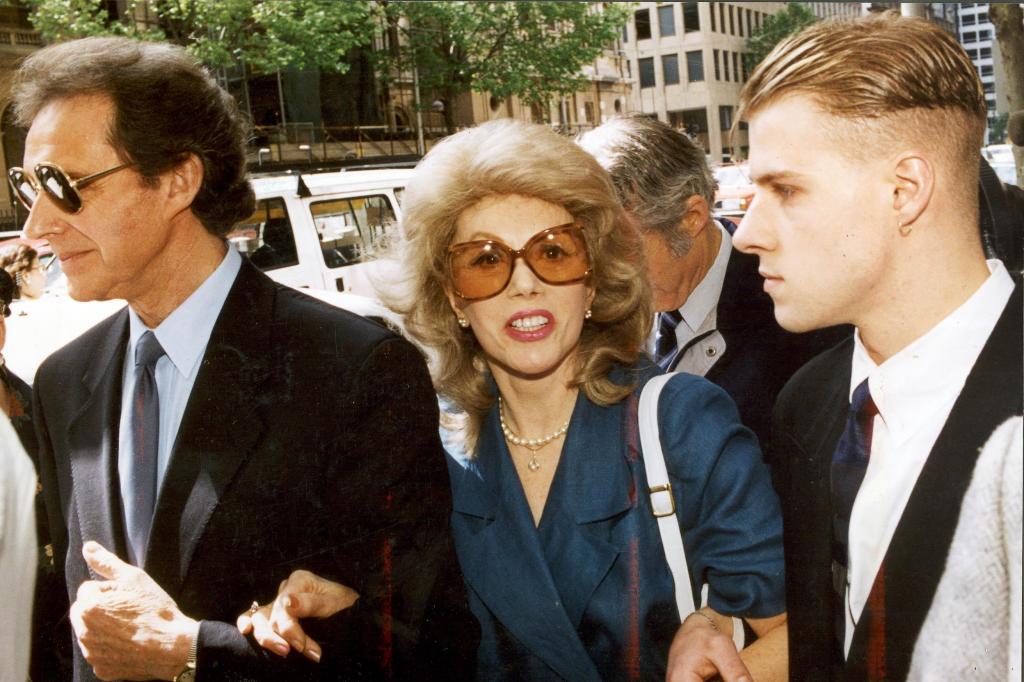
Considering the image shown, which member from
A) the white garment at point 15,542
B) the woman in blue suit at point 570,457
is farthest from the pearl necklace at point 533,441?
the white garment at point 15,542

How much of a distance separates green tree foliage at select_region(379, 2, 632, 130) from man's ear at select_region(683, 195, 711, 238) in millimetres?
451

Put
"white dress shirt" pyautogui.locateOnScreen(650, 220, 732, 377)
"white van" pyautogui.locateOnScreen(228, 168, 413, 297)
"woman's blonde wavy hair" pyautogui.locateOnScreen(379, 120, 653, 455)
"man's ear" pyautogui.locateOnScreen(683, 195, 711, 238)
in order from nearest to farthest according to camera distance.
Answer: "woman's blonde wavy hair" pyautogui.locateOnScreen(379, 120, 653, 455) → "white van" pyautogui.locateOnScreen(228, 168, 413, 297) → "white dress shirt" pyautogui.locateOnScreen(650, 220, 732, 377) → "man's ear" pyautogui.locateOnScreen(683, 195, 711, 238)

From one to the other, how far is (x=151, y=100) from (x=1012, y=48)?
1481mm

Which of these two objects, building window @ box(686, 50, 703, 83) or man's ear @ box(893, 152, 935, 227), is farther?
building window @ box(686, 50, 703, 83)

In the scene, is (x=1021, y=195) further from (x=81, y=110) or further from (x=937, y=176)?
(x=81, y=110)

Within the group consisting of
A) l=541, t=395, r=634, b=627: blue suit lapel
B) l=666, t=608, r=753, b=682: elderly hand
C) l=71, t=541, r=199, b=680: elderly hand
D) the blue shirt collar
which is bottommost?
l=666, t=608, r=753, b=682: elderly hand

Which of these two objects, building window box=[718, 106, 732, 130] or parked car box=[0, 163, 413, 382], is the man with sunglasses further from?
building window box=[718, 106, 732, 130]

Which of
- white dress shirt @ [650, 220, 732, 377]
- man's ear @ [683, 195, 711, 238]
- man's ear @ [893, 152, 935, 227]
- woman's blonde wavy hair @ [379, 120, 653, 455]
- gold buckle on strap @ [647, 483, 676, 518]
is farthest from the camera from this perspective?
man's ear @ [683, 195, 711, 238]

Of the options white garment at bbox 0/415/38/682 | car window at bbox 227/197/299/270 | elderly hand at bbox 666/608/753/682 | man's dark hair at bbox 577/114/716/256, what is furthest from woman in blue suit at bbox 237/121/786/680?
white garment at bbox 0/415/38/682

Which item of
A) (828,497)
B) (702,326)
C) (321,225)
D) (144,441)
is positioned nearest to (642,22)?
(702,326)

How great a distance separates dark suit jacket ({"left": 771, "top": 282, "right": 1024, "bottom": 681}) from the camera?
1.47m

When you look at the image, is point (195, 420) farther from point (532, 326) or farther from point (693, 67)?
point (693, 67)

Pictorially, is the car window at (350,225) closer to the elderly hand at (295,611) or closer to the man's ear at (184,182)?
the man's ear at (184,182)

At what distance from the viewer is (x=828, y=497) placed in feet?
5.30
